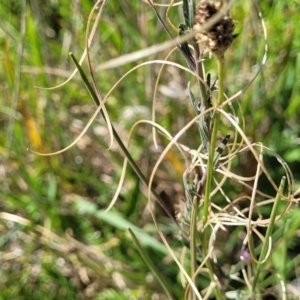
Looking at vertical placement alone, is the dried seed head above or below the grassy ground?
above

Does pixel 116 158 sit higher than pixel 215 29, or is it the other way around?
pixel 215 29

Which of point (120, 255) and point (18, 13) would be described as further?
point (18, 13)

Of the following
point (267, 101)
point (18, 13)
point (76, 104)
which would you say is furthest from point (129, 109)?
point (18, 13)

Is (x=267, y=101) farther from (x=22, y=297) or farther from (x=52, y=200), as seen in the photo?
(x=22, y=297)

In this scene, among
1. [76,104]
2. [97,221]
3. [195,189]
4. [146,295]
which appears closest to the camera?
[195,189]

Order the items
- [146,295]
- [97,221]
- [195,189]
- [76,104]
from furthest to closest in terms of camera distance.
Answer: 1. [76,104]
2. [97,221]
3. [146,295]
4. [195,189]

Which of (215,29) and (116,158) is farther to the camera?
(116,158)

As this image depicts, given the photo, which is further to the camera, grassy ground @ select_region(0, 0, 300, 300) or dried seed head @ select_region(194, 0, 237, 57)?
grassy ground @ select_region(0, 0, 300, 300)

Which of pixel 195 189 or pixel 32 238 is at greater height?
pixel 195 189
